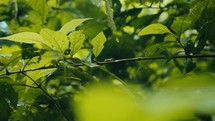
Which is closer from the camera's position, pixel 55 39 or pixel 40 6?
pixel 55 39

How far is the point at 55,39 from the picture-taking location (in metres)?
0.54

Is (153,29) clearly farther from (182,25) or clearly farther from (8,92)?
(8,92)

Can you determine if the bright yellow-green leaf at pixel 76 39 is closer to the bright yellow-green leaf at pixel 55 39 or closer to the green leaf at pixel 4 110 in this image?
the bright yellow-green leaf at pixel 55 39

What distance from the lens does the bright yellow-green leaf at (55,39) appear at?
0.53 meters

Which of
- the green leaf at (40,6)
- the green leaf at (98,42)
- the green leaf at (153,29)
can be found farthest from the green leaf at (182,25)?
the green leaf at (40,6)

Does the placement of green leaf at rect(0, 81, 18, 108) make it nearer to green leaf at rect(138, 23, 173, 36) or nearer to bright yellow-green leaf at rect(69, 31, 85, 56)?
bright yellow-green leaf at rect(69, 31, 85, 56)

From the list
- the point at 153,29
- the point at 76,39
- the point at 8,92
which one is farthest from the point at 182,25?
the point at 8,92

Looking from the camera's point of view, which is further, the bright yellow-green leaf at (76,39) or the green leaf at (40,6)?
the green leaf at (40,6)

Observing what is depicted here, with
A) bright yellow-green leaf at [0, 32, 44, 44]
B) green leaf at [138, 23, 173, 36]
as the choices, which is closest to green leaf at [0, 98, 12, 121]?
bright yellow-green leaf at [0, 32, 44, 44]

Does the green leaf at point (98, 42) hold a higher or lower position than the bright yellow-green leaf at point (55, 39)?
lower

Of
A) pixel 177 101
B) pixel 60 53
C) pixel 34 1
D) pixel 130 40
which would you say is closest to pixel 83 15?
pixel 130 40

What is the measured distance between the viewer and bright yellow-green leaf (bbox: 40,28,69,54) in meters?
0.53

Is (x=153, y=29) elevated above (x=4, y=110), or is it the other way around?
(x=153, y=29)

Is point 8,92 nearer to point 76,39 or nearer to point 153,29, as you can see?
point 76,39
